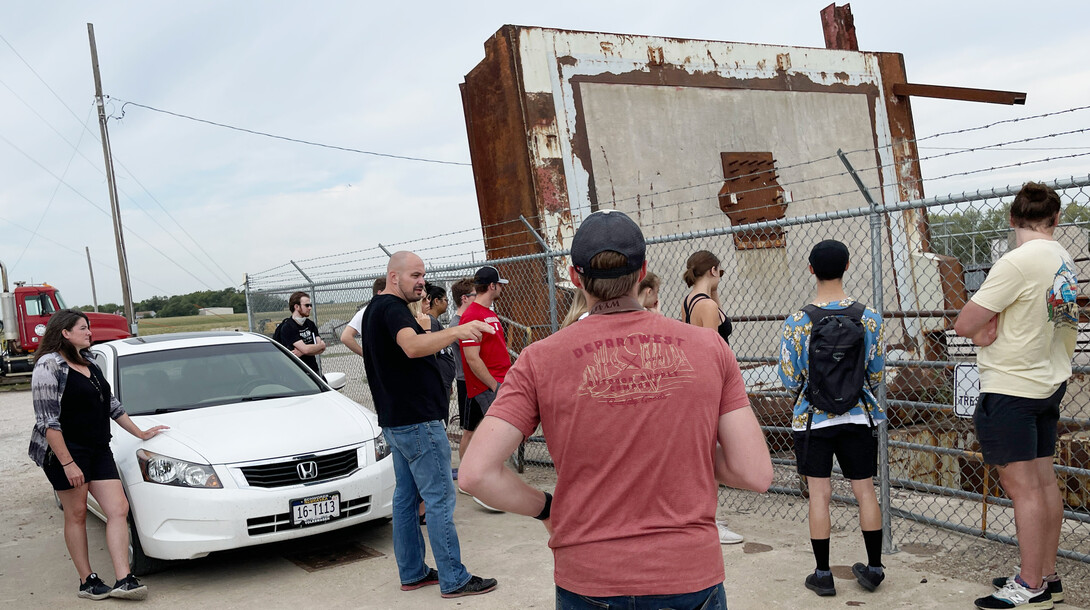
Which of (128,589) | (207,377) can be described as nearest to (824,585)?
(128,589)

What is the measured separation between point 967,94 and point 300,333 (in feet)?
30.8

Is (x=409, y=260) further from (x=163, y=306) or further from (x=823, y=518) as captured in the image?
(x=163, y=306)

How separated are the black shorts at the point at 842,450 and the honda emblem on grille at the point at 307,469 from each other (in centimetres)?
286

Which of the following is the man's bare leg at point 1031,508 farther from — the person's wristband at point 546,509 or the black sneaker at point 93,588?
the black sneaker at point 93,588

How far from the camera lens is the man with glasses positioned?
8172mm

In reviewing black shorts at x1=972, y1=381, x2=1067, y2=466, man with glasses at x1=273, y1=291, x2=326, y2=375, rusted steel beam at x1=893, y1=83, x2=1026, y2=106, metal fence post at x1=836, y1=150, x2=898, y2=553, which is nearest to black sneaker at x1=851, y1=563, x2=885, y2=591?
metal fence post at x1=836, y1=150, x2=898, y2=553

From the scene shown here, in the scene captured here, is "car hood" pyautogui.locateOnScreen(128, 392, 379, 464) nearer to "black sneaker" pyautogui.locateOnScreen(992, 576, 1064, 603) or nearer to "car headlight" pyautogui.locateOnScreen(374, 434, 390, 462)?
"car headlight" pyautogui.locateOnScreen(374, 434, 390, 462)

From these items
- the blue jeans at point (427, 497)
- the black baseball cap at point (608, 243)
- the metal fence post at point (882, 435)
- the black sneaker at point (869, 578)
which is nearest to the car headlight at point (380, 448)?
the blue jeans at point (427, 497)

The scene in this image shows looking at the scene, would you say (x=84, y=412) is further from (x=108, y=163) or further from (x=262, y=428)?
(x=108, y=163)

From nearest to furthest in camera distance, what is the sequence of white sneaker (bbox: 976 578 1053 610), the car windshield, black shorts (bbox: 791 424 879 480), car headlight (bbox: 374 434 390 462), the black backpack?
white sneaker (bbox: 976 578 1053 610) < the black backpack < black shorts (bbox: 791 424 879 480) < car headlight (bbox: 374 434 390 462) < the car windshield

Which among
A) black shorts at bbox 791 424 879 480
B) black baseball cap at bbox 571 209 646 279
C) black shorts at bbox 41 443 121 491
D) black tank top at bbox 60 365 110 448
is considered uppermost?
black baseball cap at bbox 571 209 646 279

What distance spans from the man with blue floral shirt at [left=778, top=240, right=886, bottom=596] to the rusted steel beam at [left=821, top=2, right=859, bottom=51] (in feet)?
31.9

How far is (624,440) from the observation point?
1.92 meters

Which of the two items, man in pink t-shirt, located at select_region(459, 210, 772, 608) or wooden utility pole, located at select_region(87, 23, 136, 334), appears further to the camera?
wooden utility pole, located at select_region(87, 23, 136, 334)
